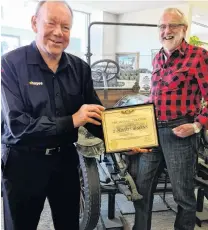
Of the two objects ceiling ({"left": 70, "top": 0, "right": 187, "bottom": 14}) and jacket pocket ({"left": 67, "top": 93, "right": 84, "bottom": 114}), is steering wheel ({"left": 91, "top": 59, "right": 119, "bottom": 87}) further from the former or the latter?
ceiling ({"left": 70, "top": 0, "right": 187, "bottom": 14})

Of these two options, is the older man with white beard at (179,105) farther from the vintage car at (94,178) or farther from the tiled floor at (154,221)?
the tiled floor at (154,221)

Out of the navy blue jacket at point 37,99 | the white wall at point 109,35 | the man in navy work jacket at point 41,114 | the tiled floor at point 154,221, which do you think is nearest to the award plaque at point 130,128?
the man in navy work jacket at point 41,114

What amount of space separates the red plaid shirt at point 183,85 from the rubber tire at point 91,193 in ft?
1.85

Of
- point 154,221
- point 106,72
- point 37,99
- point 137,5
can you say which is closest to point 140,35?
point 137,5

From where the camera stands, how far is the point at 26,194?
128cm

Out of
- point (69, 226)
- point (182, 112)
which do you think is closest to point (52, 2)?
point (182, 112)

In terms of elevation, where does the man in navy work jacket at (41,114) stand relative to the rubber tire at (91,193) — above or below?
above

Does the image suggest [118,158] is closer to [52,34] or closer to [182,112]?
[182,112]

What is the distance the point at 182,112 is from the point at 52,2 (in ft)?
3.41

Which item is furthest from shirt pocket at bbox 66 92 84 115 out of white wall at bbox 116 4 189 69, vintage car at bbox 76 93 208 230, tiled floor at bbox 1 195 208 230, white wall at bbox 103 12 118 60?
white wall at bbox 103 12 118 60

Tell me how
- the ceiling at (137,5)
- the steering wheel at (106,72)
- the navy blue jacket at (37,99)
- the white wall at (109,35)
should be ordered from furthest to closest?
the white wall at (109,35) → the ceiling at (137,5) → the steering wheel at (106,72) → the navy blue jacket at (37,99)

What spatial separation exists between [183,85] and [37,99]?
0.95 metres

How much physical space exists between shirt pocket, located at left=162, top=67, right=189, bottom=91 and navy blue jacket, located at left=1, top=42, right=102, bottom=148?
25.7 inches

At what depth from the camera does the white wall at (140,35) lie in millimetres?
6992
